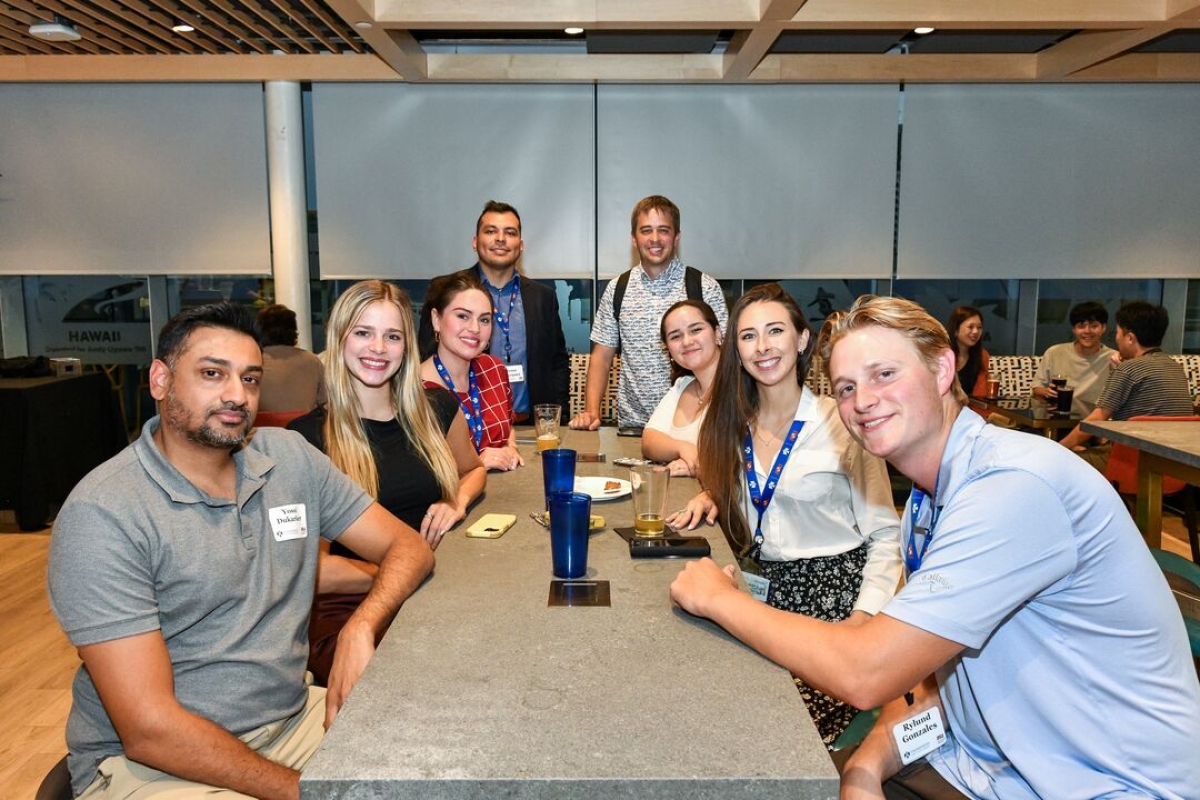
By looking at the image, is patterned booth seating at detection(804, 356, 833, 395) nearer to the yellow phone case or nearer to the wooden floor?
the yellow phone case

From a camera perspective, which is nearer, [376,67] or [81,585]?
[81,585]

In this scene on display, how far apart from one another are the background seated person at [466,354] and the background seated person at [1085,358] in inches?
157

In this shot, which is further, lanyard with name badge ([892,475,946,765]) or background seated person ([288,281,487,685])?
background seated person ([288,281,487,685])

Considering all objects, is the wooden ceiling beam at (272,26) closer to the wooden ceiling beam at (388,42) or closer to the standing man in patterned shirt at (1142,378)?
the wooden ceiling beam at (388,42)

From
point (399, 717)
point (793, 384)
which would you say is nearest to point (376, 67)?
point (793, 384)

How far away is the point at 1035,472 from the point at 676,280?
2916 mm

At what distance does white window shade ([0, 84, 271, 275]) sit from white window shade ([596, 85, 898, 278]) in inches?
105

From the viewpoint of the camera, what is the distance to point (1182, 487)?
484 cm

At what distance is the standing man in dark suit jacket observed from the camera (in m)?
3.92

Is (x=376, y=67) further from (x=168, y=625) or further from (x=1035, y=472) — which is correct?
(x=1035, y=472)

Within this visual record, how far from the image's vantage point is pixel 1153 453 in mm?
3359

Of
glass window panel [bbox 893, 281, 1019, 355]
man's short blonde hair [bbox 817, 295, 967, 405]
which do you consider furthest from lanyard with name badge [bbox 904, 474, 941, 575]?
glass window panel [bbox 893, 281, 1019, 355]

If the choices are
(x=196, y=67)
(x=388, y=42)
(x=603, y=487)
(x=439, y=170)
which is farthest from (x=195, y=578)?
(x=196, y=67)

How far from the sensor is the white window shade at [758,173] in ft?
21.5
